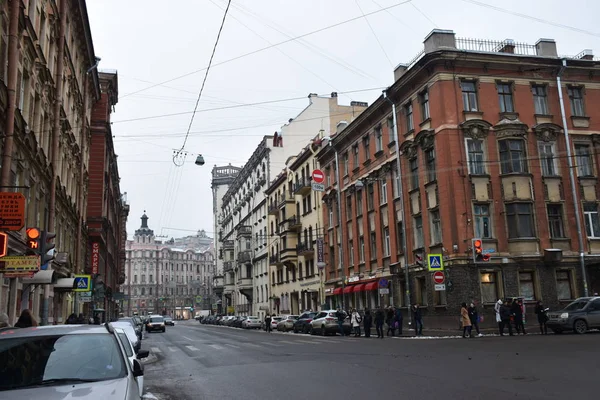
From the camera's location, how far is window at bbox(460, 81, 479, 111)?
102 ft

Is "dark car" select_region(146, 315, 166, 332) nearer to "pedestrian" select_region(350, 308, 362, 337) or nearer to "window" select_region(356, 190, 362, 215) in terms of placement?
"window" select_region(356, 190, 362, 215)

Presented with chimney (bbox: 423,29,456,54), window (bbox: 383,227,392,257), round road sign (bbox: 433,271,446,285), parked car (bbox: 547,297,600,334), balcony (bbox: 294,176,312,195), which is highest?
chimney (bbox: 423,29,456,54)

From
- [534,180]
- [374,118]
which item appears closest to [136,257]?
[374,118]

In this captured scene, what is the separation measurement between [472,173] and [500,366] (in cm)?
1881

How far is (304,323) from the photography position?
3909 centimetres

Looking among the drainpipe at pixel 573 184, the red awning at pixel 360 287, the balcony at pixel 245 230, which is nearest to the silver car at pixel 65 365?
the drainpipe at pixel 573 184

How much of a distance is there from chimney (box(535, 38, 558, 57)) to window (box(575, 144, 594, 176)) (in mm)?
5683

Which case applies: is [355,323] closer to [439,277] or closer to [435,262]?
[435,262]

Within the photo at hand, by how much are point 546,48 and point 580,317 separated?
16828mm

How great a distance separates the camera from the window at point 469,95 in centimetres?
3116

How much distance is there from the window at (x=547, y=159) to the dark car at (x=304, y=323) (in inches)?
701

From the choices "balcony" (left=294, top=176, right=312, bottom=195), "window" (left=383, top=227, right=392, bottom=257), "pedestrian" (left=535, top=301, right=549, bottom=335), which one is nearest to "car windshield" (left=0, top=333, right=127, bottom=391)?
"pedestrian" (left=535, top=301, right=549, bottom=335)

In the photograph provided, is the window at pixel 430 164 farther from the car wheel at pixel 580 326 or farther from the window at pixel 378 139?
the car wheel at pixel 580 326

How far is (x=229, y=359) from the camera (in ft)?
57.7
